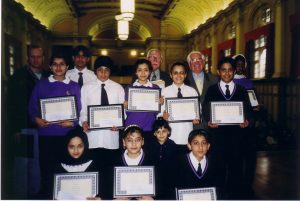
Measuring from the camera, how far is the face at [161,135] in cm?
361

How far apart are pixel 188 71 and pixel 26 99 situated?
209 cm

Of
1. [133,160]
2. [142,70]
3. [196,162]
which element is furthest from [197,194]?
[142,70]

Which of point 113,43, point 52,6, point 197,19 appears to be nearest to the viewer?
point 52,6

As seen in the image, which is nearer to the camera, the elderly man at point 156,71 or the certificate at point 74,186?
the certificate at point 74,186

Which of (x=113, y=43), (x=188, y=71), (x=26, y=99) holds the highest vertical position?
(x=113, y=43)

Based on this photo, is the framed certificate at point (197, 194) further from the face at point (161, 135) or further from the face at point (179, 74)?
the face at point (179, 74)

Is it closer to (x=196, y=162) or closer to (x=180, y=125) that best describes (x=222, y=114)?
(x=180, y=125)

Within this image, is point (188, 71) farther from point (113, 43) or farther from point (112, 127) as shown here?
point (113, 43)

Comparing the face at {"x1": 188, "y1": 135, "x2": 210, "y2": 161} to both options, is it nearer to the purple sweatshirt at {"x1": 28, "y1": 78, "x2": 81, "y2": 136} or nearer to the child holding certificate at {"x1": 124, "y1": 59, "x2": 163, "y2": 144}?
the child holding certificate at {"x1": 124, "y1": 59, "x2": 163, "y2": 144}

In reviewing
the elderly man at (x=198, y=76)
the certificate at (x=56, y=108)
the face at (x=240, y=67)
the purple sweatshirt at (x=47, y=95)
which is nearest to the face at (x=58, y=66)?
the purple sweatshirt at (x=47, y=95)

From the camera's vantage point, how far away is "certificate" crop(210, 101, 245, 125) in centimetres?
388

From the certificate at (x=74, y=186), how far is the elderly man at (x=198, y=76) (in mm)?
1837

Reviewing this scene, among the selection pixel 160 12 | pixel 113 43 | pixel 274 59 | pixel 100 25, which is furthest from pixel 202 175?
pixel 113 43

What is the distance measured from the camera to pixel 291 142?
8016 mm
